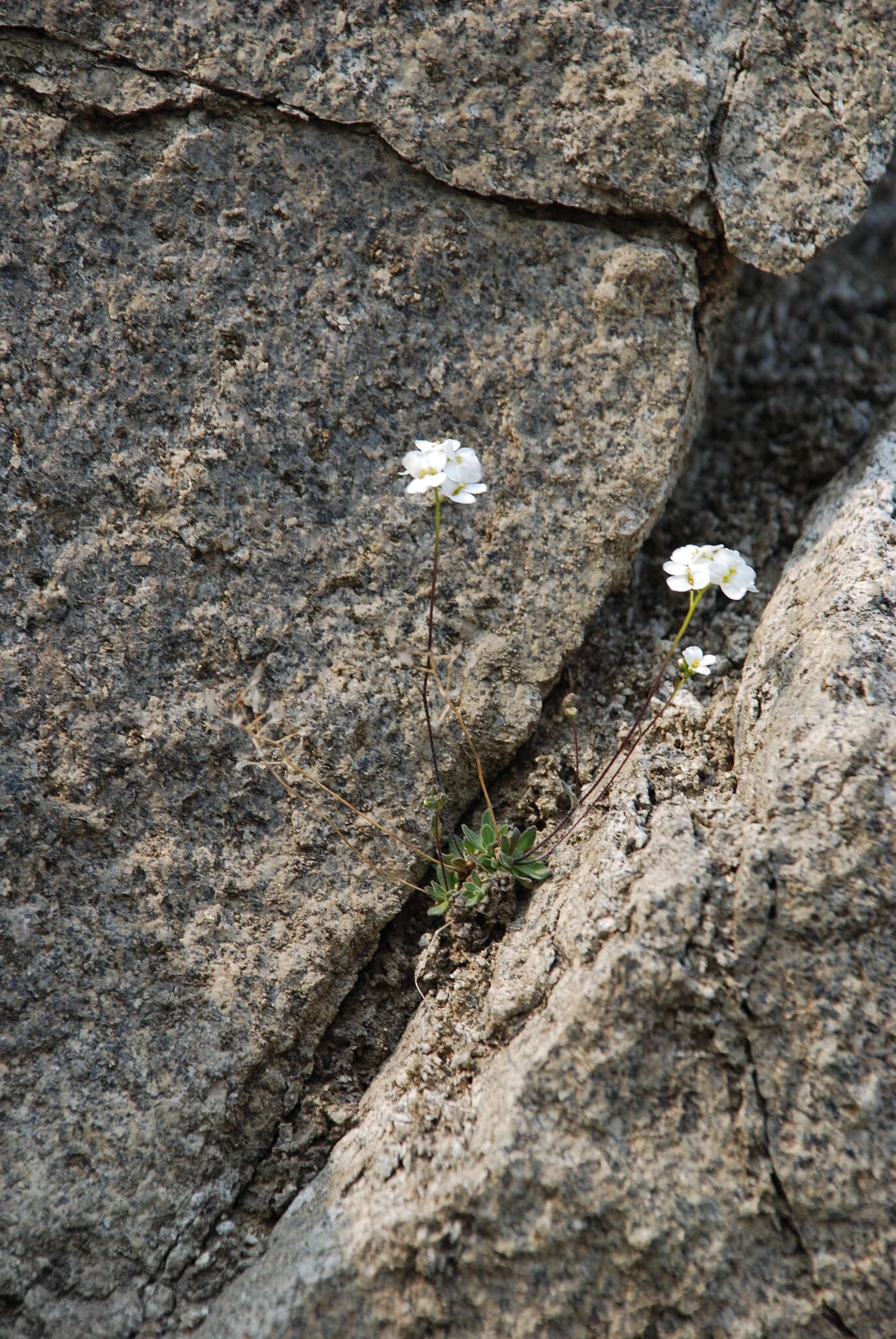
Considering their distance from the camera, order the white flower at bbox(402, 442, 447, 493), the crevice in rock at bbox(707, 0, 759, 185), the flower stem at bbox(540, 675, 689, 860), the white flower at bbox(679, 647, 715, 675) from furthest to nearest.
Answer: the crevice in rock at bbox(707, 0, 759, 185)
the flower stem at bbox(540, 675, 689, 860)
the white flower at bbox(679, 647, 715, 675)
the white flower at bbox(402, 442, 447, 493)

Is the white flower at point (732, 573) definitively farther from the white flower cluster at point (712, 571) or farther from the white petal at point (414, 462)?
the white petal at point (414, 462)

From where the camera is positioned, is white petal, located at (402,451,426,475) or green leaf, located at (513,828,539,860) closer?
white petal, located at (402,451,426,475)

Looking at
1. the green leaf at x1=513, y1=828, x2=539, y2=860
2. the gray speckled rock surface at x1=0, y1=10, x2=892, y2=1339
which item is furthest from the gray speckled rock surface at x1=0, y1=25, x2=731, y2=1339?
the green leaf at x1=513, y1=828, x2=539, y2=860

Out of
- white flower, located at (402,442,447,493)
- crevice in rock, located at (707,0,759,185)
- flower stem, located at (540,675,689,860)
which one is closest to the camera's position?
white flower, located at (402,442,447,493)

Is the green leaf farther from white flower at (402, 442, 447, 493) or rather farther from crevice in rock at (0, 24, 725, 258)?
crevice in rock at (0, 24, 725, 258)

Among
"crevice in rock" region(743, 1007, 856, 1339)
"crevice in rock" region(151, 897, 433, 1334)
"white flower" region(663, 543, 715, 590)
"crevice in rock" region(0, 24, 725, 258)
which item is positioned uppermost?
"crevice in rock" region(0, 24, 725, 258)

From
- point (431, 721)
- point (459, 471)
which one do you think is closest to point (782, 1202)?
point (431, 721)

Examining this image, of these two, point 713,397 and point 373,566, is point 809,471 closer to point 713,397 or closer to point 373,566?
point 713,397
